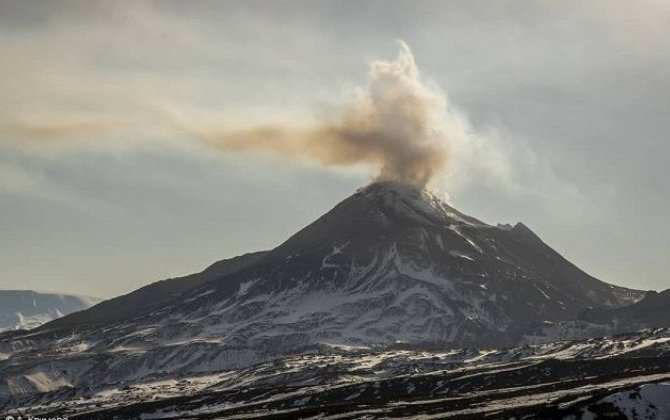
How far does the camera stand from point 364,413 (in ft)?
640

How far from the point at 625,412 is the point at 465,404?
193ft

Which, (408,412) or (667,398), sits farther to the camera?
(408,412)

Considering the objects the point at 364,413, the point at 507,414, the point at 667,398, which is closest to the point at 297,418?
the point at 364,413

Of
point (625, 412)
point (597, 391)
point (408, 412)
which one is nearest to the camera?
point (625, 412)

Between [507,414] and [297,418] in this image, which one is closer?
[507,414]

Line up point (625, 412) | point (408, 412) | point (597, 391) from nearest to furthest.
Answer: point (625, 412)
point (597, 391)
point (408, 412)

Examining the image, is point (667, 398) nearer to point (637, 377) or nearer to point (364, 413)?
point (637, 377)

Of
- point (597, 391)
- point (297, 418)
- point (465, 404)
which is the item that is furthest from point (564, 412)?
point (297, 418)

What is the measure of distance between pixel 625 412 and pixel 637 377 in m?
58.2

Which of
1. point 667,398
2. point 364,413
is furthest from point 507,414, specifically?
point 364,413

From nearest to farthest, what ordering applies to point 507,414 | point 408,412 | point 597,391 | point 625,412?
1. point 625,412
2. point 507,414
3. point 597,391
4. point 408,412

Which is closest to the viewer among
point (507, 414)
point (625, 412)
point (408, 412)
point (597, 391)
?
point (625, 412)

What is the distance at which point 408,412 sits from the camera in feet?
638

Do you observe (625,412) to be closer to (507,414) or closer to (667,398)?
(667,398)
